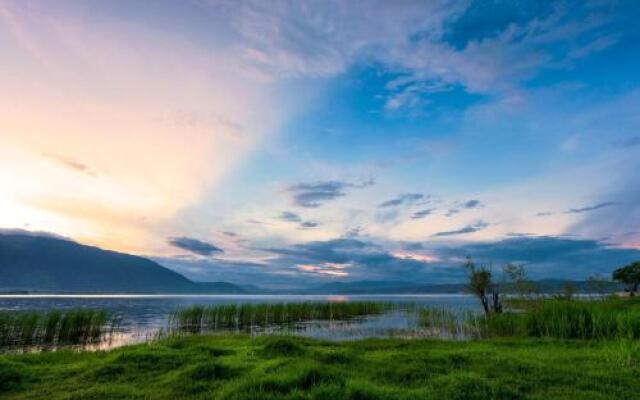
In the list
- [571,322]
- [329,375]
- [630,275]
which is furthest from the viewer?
[630,275]

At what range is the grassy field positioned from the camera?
10391 mm

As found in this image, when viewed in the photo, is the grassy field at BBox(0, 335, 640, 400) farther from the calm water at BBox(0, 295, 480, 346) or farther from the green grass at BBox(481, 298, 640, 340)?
the calm water at BBox(0, 295, 480, 346)

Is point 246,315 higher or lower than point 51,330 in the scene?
higher

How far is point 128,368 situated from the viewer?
14.2 meters

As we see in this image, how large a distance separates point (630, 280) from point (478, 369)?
6201cm

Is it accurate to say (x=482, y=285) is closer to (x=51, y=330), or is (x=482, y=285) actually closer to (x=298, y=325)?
(x=298, y=325)

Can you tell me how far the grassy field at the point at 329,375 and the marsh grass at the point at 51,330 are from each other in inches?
496

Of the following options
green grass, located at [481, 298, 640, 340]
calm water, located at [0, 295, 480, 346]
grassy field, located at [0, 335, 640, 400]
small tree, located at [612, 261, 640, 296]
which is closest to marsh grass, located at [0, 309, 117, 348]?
calm water, located at [0, 295, 480, 346]

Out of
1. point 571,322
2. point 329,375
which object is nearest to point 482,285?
point 571,322

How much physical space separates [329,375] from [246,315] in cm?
3196

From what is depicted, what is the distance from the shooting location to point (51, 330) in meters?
29.2

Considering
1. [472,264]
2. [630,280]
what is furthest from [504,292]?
[630,280]

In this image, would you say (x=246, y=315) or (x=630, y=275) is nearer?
(x=246, y=315)

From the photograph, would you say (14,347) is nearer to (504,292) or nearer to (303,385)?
(303,385)
